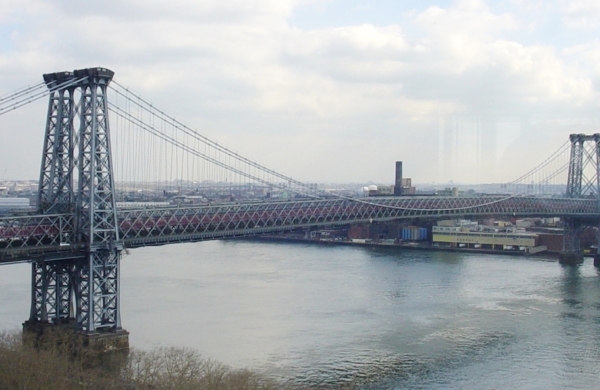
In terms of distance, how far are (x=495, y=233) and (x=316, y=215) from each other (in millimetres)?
13265

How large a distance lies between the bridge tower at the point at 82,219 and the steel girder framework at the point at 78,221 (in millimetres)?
14

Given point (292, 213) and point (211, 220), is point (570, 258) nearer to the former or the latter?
point (292, 213)

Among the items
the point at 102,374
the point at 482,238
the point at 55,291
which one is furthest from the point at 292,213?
the point at 482,238

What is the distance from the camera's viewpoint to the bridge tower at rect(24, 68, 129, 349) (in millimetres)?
10531

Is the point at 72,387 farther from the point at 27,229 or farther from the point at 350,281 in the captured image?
the point at 350,281

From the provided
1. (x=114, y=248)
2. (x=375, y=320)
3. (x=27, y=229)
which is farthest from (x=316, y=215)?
(x=27, y=229)

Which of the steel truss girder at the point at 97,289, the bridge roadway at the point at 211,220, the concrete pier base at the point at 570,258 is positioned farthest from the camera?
the concrete pier base at the point at 570,258

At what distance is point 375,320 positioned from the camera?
42.7 feet

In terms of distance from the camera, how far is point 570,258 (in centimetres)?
2422

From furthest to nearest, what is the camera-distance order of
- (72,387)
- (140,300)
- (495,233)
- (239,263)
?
(495,233) → (239,263) → (140,300) → (72,387)

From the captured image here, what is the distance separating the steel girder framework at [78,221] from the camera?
34.3 ft

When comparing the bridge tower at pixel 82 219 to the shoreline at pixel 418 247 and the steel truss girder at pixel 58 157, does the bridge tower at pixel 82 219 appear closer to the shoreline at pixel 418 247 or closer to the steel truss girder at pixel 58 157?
the steel truss girder at pixel 58 157

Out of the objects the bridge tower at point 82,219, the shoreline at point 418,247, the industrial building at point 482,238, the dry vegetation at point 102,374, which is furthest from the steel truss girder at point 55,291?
the industrial building at point 482,238

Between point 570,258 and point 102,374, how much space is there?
19.0 meters
